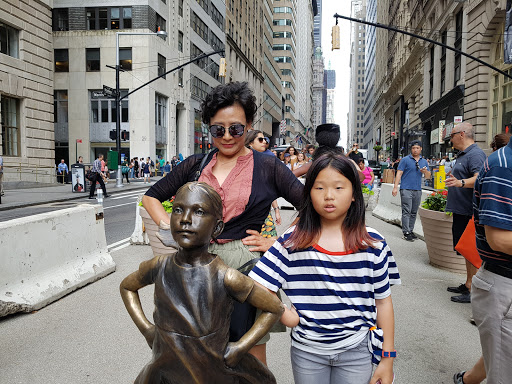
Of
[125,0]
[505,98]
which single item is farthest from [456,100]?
[125,0]

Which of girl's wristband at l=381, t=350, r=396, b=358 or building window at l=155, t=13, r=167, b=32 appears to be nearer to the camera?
girl's wristband at l=381, t=350, r=396, b=358

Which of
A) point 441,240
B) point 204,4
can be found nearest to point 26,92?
point 441,240

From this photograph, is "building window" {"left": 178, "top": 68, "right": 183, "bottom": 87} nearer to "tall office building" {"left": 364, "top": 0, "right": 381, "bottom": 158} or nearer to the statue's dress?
the statue's dress

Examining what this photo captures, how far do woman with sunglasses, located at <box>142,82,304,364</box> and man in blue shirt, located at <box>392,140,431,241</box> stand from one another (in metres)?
6.90

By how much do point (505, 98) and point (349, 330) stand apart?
2284 cm

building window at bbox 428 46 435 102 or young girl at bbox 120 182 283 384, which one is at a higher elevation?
building window at bbox 428 46 435 102

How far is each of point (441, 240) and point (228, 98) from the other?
5.25 metres

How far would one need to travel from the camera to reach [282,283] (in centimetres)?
196

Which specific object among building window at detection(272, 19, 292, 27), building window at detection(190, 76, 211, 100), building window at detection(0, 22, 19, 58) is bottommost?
building window at detection(0, 22, 19, 58)

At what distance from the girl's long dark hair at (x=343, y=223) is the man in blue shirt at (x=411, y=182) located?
7.09 meters

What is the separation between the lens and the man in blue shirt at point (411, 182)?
28.5 ft

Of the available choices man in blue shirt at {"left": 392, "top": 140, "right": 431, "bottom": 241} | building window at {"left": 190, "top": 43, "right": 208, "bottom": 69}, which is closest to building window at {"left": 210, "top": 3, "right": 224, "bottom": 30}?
building window at {"left": 190, "top": 43, "right": 208, "bottom": 69}

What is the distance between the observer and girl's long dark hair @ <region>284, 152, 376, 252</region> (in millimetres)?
1935

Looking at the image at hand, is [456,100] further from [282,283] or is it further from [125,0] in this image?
[282,283]
